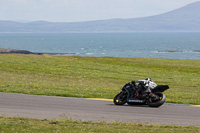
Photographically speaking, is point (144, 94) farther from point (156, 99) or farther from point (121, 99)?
point (121, 99)

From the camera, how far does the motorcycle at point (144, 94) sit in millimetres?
16656

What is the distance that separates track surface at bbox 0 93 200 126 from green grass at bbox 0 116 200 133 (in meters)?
1.00

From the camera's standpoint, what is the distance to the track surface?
13844 millimetres

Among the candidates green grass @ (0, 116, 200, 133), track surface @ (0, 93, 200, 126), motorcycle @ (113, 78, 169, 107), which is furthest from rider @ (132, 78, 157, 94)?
green grass @ (0, 116, 200, 133)

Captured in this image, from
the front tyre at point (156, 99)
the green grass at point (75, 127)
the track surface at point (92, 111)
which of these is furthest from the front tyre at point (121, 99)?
the green grass at point (75, 127)

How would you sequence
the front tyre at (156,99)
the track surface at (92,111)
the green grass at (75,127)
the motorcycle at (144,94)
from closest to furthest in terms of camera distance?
the green grass at (75,127)
the track surface at (92,111)
the front tyre at (156,99)
the motorcycle at (144,94)

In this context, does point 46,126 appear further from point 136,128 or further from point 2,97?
point 2,97

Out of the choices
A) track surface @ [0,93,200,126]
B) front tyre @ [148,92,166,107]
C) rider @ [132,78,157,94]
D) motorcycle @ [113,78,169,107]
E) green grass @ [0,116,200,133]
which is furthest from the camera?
rider @ [132,78,157,94]

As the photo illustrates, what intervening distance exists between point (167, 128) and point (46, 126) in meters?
4.20

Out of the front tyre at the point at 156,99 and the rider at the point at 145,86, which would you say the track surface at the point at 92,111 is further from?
the rider at the point at 145,86

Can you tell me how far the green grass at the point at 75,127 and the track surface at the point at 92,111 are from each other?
1005 mm

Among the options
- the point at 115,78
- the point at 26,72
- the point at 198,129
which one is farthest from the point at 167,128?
the point at 26,72

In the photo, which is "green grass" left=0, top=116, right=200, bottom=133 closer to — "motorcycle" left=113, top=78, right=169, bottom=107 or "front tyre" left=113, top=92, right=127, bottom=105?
"motorcycle" left=113, top=78, right=169, bottom=107

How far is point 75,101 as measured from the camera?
18.1 meters
